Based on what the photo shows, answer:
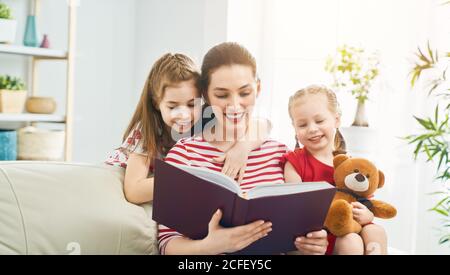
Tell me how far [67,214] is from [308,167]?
0.66 metres

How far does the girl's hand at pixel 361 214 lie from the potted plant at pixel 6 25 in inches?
96.2

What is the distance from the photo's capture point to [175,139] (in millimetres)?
1823

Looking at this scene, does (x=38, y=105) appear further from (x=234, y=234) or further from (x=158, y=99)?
(x=234, y=234)

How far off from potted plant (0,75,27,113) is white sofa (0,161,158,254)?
1911 millimetres

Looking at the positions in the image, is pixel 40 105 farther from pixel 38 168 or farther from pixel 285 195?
pixel 285 195

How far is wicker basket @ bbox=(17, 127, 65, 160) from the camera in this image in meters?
3.44

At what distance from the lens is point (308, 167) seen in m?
1.70

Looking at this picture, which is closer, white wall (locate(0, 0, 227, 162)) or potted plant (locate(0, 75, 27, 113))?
potted plant (locate(0, 75, 27, 113))

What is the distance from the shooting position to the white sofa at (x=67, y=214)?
1.44 meters

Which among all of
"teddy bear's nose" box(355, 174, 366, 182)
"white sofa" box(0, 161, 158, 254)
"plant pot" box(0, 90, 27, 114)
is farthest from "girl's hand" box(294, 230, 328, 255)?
"plant pot" box(0, 90, 27, 114)

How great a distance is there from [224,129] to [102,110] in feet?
8.34

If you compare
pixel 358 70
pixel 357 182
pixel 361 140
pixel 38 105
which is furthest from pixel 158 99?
pixel 38 105

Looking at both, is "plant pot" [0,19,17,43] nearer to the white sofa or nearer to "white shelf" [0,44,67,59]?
"white shelf" [0,44,67,59]
